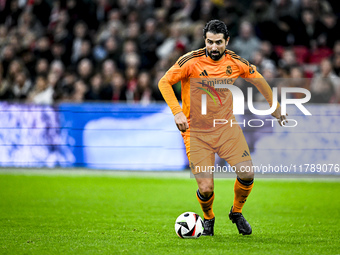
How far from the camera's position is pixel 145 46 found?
519 inches

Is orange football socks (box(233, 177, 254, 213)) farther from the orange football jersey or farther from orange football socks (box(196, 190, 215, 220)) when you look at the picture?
the orange football jersey

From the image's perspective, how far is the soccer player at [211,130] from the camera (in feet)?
19.7

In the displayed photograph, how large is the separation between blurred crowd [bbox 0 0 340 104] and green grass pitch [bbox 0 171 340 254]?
205 cm

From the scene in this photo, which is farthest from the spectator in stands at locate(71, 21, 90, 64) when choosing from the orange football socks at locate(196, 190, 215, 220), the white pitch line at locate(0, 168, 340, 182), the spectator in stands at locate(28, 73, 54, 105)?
the orange football socks at locate(196, 190, 215, 220)

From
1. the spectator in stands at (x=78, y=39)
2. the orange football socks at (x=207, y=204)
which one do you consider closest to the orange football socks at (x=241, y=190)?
the orange football socks at (x=207, y=204)

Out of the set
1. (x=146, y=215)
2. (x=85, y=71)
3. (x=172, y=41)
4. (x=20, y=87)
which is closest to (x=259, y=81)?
→ (x=146, y=215)

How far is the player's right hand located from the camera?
5.68 m

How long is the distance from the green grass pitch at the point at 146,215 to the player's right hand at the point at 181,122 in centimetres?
114

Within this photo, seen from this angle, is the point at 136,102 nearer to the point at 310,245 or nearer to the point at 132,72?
the point at 132,72

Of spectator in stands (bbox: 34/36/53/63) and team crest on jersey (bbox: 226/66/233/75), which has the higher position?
spectator in stands (bbox: 34/36/53/63)

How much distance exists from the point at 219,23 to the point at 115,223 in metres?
2.67

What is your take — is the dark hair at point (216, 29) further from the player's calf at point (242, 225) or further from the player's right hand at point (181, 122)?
the player's calf at point (242, 225)

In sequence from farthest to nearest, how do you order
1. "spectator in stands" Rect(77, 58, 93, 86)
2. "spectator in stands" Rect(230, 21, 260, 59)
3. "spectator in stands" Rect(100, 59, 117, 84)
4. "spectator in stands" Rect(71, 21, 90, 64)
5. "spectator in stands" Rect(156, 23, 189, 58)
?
"spectator in stands" Rect(71, 21, 90, 64) → "spectator in stands" Rect(156, 23, 189, 58) → "spectator in stands" Rect(77, 58, 93, 86) → "spectator in stands" Rect(100, 59, 117, 84) → "spectator in stands" Rect(230, 21, 260, 59)

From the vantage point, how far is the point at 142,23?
46.8 ft
